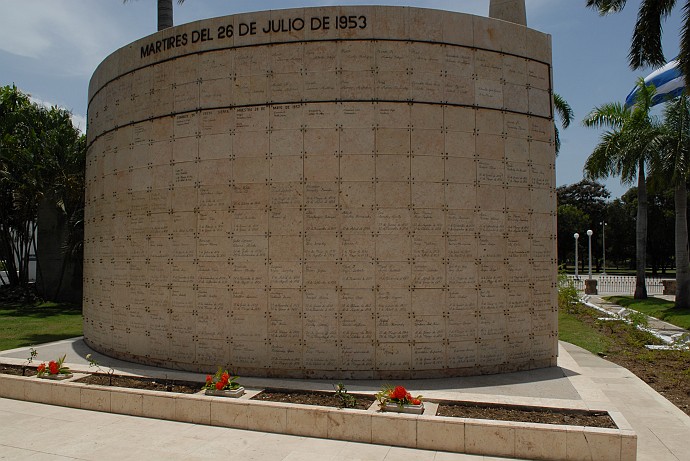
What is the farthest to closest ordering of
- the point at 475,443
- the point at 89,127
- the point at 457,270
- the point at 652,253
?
the point at 652,253 → the point at 89,127 → the point at 457,270 → the point at 475,443

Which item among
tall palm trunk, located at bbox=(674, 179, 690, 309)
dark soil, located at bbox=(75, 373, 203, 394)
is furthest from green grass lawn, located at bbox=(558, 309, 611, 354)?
dark soil, located at bbox=(75, 373, 203, 394)

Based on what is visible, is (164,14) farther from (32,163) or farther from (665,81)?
(665,81)

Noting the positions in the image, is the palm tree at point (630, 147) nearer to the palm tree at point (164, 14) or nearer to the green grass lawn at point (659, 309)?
the green grass lawn at point (659, 309)

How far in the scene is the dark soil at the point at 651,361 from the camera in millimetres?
9594

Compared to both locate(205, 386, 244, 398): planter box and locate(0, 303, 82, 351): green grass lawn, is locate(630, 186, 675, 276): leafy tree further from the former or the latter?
locate(205, 386, 244, 398): planter box

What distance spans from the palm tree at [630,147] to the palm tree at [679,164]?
55 centimetres

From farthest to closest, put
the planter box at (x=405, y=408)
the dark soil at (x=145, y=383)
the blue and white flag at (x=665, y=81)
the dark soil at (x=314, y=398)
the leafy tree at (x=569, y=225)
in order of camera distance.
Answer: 1. the leafy tree at (x=569, y=225)
2. the blue and white flag at (x=665, y=81)
3. the dark soil at (x=145, y=383)
4. the dark soil at (x=314, y=398)
5. the planter box at (x=405, y=408)

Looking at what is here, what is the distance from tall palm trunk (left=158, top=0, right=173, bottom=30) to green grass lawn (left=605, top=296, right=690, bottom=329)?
2170 centimetres

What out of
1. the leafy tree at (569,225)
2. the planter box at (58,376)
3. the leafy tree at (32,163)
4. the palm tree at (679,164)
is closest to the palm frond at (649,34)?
the palm tree at (679,164)

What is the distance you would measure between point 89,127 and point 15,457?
31.1ft

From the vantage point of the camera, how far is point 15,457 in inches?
253

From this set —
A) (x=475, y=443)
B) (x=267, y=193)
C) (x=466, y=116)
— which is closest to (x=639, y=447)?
(x=475, y=443)

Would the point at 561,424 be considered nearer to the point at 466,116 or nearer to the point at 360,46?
the point at 466,116

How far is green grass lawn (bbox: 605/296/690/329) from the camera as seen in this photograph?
19489mm
